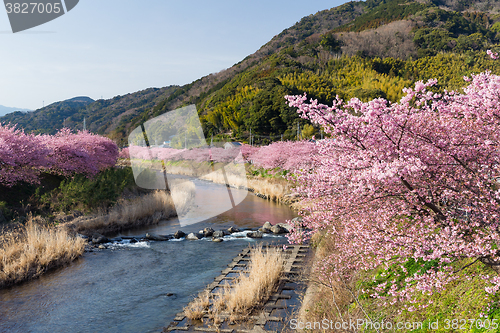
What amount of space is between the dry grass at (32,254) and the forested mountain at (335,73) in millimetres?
41414

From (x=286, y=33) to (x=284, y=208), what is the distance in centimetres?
16637

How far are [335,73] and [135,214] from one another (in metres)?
81.4

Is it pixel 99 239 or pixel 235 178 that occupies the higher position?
pixel 99 239

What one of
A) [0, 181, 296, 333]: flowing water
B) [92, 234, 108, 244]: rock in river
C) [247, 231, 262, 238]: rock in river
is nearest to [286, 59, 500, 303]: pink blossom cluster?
[0, 181, 296, 333]: flowing water

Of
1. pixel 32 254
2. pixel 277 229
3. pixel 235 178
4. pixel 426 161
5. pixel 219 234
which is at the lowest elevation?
pixel 277 229

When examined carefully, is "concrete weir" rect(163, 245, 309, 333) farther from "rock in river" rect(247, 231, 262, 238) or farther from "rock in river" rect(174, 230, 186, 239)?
"rock in river" rect(174, 230, 186, 239)

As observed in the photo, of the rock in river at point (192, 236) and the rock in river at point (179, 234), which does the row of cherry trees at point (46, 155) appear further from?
the rock in river at point (192, 236)

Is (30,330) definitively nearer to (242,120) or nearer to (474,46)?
(242,120)

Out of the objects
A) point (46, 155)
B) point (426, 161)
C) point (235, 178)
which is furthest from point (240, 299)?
point (235, 178)

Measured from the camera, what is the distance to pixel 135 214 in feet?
52.3

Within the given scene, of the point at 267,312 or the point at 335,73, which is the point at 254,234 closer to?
the point at 267,312

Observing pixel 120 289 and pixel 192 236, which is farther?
pixel 192 236

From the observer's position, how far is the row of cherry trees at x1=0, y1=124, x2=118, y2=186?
46.9ft

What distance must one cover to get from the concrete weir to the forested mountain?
135 feet
